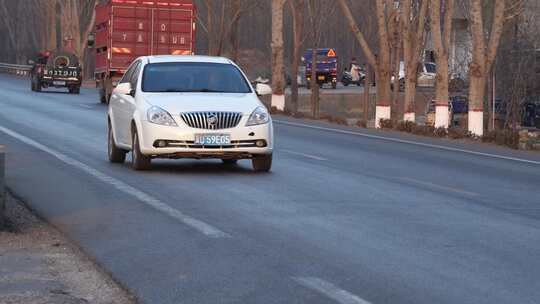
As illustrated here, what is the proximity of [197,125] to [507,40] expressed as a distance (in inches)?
1097

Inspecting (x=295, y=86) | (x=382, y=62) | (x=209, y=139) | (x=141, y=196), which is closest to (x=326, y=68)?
(x=295, y=86)

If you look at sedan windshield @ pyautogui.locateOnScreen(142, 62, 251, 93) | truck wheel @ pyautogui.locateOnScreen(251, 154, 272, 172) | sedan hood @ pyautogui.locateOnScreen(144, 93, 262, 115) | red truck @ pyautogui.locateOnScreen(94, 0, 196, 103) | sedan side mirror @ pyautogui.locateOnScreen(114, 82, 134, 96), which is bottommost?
truck wheel @ pyautogui.locateOnScreen(251, 154, 272, 172)

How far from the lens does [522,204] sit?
14906 millimetres

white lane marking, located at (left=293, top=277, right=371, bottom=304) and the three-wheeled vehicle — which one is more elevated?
the three-wheeled vehicle

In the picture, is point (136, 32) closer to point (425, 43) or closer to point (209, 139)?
point (425, 43)

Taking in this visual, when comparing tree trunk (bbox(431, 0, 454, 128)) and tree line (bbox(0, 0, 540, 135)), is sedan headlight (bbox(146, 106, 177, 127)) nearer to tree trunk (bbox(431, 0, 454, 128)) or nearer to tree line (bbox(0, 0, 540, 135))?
tree line (bbox(0, 0, 540, 135))

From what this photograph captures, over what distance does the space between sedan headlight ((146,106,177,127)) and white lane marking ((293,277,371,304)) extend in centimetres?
828

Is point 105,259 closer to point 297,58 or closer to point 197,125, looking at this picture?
point 197,125

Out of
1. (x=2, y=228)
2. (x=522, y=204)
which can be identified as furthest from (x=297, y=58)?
(x=2, y=228)

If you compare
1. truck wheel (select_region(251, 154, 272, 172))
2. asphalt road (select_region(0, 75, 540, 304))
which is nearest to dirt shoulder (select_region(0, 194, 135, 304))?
asphalt road (select_region(0, 75, 540, 304))

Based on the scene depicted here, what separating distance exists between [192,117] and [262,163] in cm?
125

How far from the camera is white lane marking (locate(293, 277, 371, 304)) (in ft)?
28.3

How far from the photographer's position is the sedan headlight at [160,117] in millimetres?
17500

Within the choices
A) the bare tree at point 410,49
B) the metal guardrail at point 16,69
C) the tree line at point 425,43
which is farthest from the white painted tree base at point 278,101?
the metal guardrail at point 16,69
